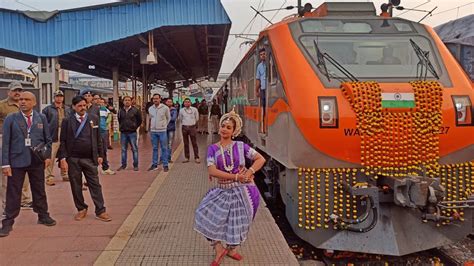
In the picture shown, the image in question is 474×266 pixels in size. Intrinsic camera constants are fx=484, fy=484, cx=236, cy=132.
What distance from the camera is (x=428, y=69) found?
593cm

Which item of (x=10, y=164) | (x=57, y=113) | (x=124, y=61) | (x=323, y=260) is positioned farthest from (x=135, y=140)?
(x=124, y=61)

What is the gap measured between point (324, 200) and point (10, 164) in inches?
146

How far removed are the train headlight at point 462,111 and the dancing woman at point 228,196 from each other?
2544 millimetres

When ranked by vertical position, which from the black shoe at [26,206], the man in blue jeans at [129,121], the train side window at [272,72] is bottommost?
the black shoe at [26,206]

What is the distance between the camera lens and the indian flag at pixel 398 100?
17.4 ft

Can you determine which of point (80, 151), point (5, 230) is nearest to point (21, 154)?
point (80, 151)

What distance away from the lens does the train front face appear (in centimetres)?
520

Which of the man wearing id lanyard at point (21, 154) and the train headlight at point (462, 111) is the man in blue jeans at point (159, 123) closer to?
the man wearing id lanyard at point (21, 154)

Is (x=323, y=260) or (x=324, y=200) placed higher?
(x=324, y=200)

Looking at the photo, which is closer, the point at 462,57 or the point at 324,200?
the point at 324,200

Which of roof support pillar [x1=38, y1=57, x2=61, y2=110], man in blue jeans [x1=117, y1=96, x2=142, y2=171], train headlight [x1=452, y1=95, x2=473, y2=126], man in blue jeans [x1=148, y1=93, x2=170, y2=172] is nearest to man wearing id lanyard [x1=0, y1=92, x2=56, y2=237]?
man in blue jeans [x1=117, y1=96, x2=142, y2=171]

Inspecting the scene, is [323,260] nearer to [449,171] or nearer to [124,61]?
[449,171]

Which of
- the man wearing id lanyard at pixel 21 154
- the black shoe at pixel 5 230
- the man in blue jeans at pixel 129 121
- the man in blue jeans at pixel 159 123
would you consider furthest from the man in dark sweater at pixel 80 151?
the man in blue jeans at pixel 159 123

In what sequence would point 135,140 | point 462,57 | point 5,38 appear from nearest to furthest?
1. point 462,57
2. point 135,140
3. point 5,38
